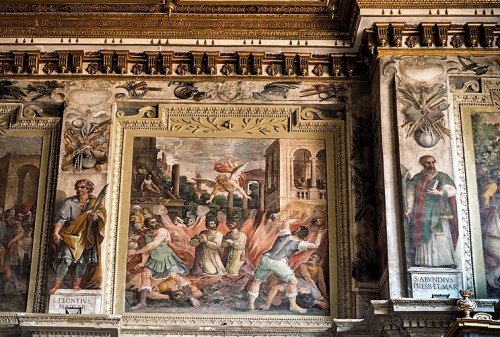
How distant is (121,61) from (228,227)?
288cm

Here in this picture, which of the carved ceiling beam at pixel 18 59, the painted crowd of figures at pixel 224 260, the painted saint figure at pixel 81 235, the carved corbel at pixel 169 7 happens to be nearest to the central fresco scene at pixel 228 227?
the painted crowd of figures at pixel 224 260

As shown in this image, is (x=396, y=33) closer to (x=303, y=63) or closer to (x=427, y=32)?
(x=427, y=32)

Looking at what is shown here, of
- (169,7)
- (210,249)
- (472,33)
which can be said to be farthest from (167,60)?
(472,33)

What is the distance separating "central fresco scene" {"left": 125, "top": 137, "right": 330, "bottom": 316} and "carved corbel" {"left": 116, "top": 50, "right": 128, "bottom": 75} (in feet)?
3.51

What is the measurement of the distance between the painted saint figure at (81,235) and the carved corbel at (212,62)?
2.33 meters

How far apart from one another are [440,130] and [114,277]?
15.3ft

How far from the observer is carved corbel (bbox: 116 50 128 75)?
1532cm

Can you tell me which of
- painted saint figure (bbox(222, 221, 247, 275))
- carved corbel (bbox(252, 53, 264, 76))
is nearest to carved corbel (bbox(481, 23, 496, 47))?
carved corbel (bbox(252, 53, 264, 76))

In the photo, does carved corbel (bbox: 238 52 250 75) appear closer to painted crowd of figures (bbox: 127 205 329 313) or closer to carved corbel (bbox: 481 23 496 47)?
painted crowd of figures (bbox: 127 205 329 313)

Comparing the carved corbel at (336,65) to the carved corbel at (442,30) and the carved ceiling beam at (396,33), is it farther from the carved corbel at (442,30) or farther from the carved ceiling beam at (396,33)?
the carved corbel at (442,30)

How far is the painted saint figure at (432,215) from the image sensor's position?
43.8 feet

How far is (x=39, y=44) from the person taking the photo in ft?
50.2

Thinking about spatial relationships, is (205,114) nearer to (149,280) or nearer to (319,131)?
(319,131)

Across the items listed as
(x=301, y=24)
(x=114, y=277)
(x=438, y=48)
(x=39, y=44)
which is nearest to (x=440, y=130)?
(x=438, y=48)
